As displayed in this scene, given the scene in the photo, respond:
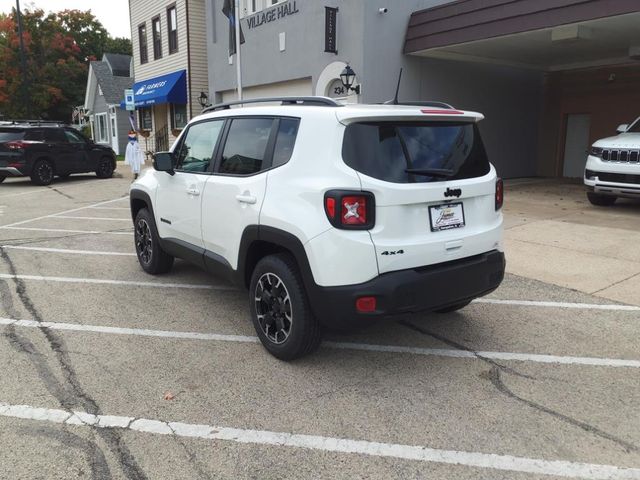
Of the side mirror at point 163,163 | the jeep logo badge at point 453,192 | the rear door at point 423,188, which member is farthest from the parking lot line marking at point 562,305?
the side mirror at point 163,163

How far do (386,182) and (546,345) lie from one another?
2017 millimetres

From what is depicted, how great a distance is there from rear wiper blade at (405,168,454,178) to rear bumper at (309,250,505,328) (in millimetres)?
612

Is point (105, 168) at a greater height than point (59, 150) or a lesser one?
lesser

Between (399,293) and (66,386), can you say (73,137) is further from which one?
(399,293)

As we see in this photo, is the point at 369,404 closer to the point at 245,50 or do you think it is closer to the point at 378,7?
the point at 378,7

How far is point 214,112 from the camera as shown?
509cm

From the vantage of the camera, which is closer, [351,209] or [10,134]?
[351,209]

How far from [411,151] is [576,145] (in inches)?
581

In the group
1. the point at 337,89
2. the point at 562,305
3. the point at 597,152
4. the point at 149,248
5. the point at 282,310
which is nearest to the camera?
the point at 282,310

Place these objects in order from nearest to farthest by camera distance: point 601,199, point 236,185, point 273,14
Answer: point 236,185 → point 601,199 → point 273,14

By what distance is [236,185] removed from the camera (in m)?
4.26

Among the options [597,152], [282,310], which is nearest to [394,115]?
[282,310]

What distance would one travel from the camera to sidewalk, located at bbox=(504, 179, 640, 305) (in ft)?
19.7

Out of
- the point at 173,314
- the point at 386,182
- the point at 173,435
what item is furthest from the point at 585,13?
the point at 173,435
